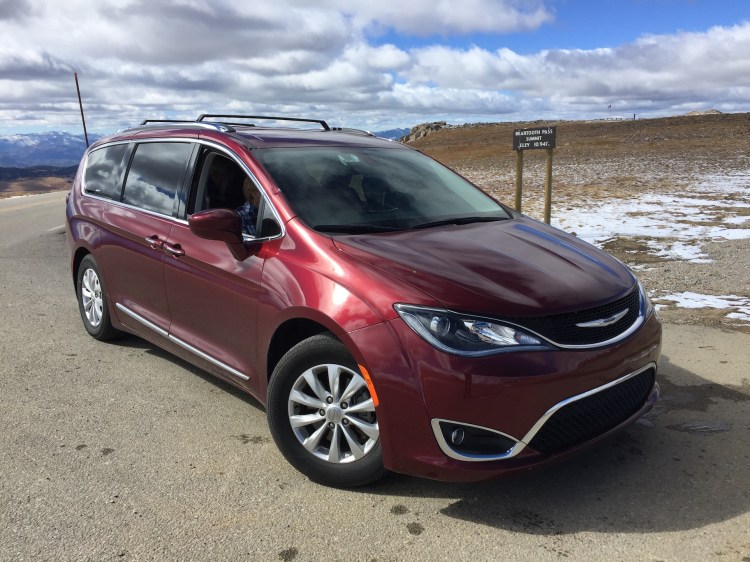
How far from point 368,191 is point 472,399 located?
168 centimetres

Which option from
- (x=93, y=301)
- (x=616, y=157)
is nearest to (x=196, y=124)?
(x=93, y=301)

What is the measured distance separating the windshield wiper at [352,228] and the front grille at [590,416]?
1337 mm

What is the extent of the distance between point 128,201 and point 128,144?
1.93 feet

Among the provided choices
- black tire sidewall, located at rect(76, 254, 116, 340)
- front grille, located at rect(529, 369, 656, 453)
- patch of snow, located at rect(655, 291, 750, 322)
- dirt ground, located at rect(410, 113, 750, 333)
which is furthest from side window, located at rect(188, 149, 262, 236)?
patch of snow, located at rect(655, 291, 750, 322)

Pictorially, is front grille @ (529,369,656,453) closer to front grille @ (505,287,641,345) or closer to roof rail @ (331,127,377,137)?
front grille @ (505,287,641,345)

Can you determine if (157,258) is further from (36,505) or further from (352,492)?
(352,492)

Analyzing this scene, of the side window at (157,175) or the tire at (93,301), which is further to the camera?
the tire at (93,301)

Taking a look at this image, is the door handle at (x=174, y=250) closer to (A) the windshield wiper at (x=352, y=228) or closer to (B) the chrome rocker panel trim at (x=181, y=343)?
(B) the chrome rocker panel trim at (x=181, y=343)

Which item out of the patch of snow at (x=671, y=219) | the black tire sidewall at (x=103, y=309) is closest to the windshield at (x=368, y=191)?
the black tire sidewall at (x=103, y=309)

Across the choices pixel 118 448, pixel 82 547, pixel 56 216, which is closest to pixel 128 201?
pixel 118 448

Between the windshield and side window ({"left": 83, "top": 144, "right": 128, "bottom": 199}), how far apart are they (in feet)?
5.89

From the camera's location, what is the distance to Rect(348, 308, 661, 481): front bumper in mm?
2693

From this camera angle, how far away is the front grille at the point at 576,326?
9.22ft

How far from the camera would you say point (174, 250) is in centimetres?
407
